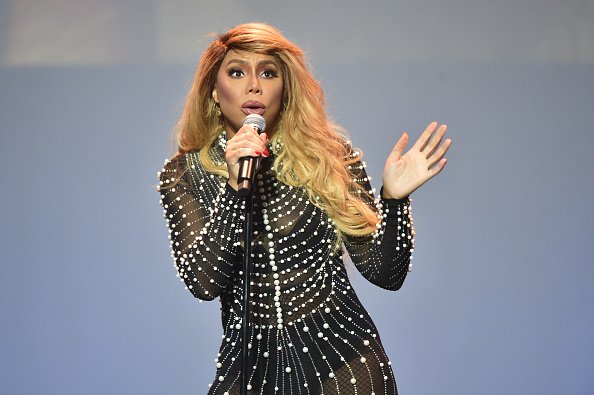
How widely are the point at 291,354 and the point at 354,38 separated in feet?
5.47

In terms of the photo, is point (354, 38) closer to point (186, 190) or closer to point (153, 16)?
point (153, 16)

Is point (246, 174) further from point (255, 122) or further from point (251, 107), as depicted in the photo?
point (251, 107)

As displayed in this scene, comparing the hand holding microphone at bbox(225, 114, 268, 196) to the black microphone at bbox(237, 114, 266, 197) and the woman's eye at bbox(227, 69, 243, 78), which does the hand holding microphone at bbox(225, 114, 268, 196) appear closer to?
the black microphone at bbox(237, 114, 266, 197)

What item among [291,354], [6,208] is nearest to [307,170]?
[291,354]

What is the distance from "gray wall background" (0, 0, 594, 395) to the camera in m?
3.22

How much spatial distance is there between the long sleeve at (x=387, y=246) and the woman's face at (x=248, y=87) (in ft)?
1.06

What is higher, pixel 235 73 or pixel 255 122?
pixel 235 73

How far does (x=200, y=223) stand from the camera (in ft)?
6.45

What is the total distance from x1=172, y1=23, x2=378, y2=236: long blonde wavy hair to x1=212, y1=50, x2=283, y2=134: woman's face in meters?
0.02

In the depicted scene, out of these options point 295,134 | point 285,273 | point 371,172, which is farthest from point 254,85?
point 371,172

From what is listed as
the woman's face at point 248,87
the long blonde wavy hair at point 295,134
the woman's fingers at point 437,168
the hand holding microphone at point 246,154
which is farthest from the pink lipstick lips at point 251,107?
the woman's fingers at point 437,168

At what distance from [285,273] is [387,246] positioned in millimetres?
224

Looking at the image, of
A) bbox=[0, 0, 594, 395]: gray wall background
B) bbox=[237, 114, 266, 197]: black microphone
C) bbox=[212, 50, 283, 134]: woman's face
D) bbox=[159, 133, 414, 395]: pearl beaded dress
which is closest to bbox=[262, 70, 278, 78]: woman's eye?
bbox=[212, 50, 283, 134]: woman's face

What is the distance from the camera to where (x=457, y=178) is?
3408 mm
